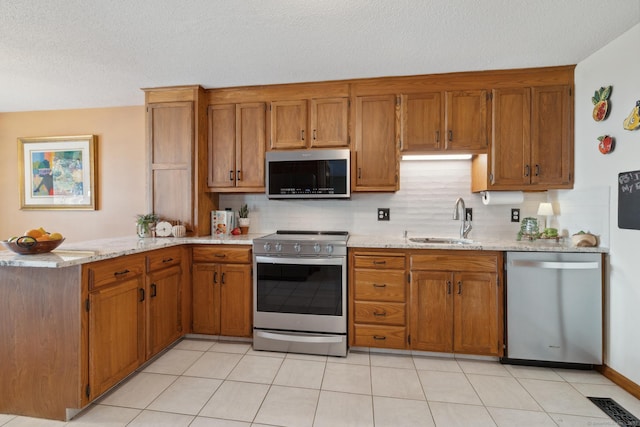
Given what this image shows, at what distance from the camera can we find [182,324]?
264cm

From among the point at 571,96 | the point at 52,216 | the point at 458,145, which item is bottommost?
the point at 52,216

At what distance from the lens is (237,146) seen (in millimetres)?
2986

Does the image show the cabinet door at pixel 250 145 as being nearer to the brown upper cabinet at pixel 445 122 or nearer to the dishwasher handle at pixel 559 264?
the brown upper cabinet at pixel 445 122

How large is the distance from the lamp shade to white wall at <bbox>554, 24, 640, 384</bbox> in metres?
0.27

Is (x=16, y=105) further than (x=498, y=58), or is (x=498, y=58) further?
(x=16, y=105)

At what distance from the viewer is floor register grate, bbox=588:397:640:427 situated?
5.49 ft

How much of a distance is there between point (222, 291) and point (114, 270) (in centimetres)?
95

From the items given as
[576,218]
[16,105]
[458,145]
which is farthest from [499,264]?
[16,105]

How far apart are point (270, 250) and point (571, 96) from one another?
2.81 meters

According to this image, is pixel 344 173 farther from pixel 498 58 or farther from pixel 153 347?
pixel 153 347

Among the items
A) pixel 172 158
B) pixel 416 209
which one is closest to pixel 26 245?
pixel 172 158

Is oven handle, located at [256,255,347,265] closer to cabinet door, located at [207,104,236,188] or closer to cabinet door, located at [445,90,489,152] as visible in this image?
cabinet door, located at [207,104,236,188]

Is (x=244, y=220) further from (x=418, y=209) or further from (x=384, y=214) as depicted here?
(x=418, y=209)

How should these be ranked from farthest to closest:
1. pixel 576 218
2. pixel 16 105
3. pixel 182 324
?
pixel 16 105
pixel 182 324
pixel 576 218
